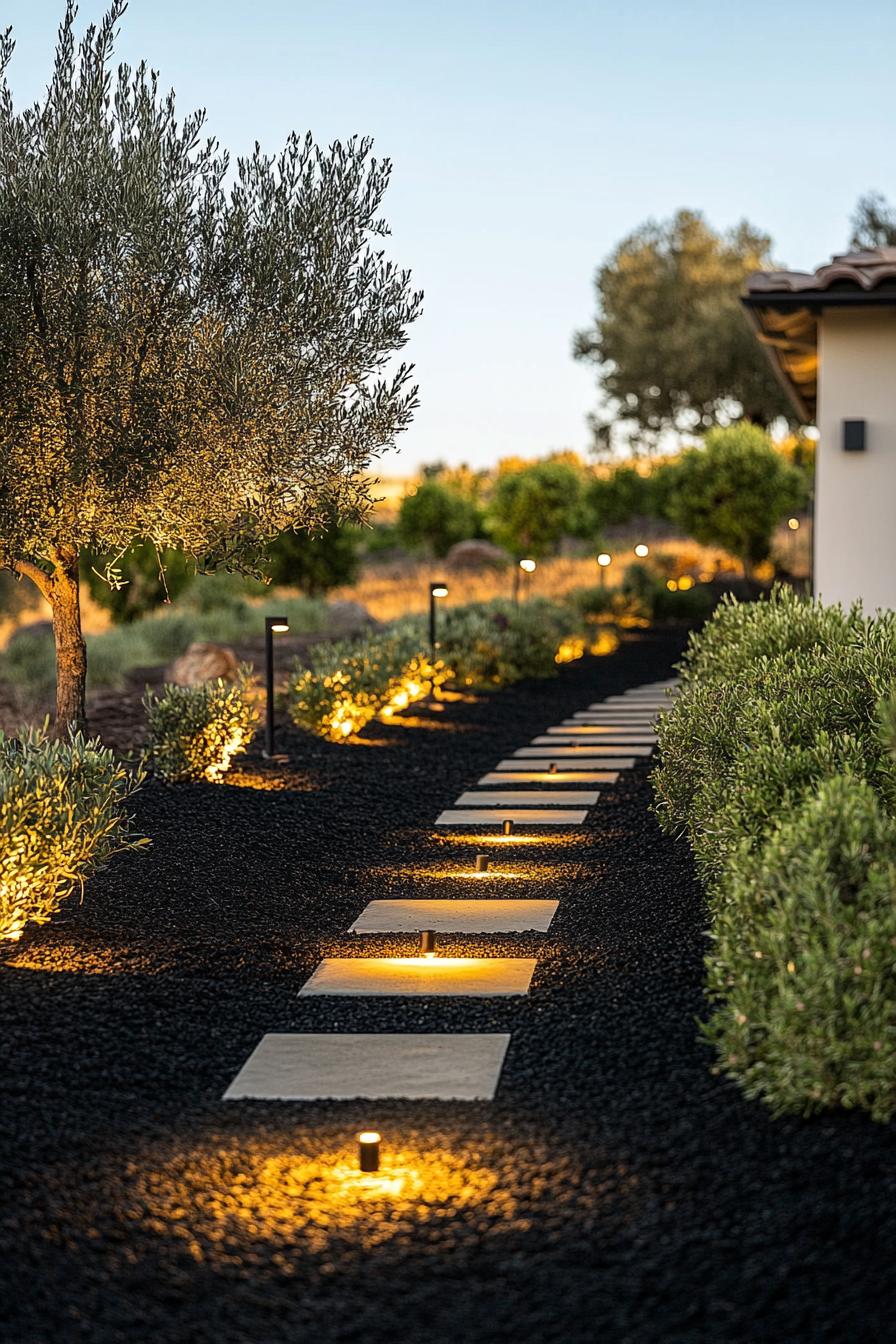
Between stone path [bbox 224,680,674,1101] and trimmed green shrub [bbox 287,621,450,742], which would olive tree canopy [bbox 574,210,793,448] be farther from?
stone path [bbox 224,680,674,1101]

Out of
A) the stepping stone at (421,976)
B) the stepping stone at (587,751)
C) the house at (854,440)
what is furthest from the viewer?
the stepping stone at (587,751)

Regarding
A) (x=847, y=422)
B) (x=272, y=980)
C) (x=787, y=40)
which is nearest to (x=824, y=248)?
(x=787, y=40)

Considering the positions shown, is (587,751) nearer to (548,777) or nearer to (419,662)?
(548,777)

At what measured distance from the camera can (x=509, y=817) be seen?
8891mm

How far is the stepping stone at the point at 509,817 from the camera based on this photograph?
8695mm

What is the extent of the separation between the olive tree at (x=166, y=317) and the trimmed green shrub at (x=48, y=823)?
1.70m

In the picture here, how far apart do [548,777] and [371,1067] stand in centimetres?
600

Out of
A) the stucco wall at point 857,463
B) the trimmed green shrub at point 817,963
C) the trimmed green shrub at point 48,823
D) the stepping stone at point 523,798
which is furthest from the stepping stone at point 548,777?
the trimmed green shrub at point 817,963

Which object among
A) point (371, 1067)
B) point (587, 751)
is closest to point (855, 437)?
point (587, 751)

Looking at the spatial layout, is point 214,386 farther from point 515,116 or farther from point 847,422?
point 515,116

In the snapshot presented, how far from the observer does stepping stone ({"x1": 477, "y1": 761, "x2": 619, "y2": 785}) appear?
10227 millimetres

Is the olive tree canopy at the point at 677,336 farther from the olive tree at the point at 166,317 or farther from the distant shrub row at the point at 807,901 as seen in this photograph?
the distant shrub row at the point at 807,901

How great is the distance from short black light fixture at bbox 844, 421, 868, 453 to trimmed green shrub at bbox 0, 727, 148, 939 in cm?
611

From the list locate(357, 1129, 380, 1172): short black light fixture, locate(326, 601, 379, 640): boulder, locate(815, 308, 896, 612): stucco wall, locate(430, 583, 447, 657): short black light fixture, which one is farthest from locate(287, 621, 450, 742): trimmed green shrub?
locate(357, 1129, 380, 1172): short black light fixture
